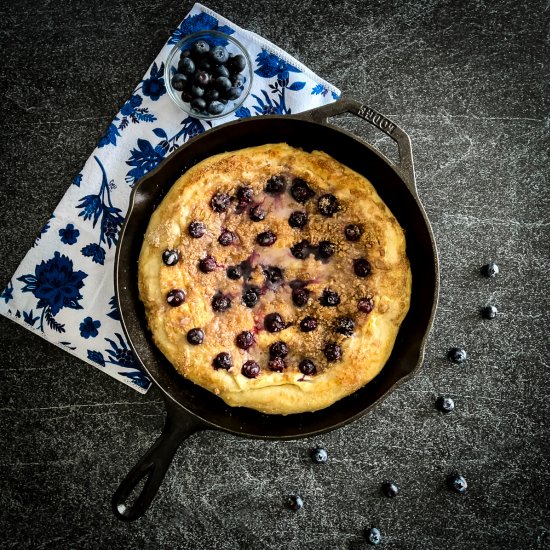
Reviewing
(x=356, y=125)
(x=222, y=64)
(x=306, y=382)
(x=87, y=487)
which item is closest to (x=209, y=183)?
(x=222, y=64)

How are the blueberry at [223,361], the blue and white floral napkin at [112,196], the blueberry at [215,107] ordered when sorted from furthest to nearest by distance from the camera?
the blue and white floral napkin at [112,196], the blueberry at [215,107], the blueberry at [223,361]

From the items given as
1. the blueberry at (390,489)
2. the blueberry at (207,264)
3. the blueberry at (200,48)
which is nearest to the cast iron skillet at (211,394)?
the blueberry at (207,264)

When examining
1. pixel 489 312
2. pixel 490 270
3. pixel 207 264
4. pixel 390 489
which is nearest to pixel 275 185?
pixel 207 264

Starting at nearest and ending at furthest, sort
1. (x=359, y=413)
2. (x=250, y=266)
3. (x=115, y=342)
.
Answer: (x=359, y=413) → (x=250, y=266) → (x=115, y=342)

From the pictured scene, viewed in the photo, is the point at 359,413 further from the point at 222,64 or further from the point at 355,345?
the point at 222,64

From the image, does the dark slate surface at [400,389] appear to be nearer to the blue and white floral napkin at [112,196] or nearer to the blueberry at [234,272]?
the blue and white floral napkin at [112,196]
